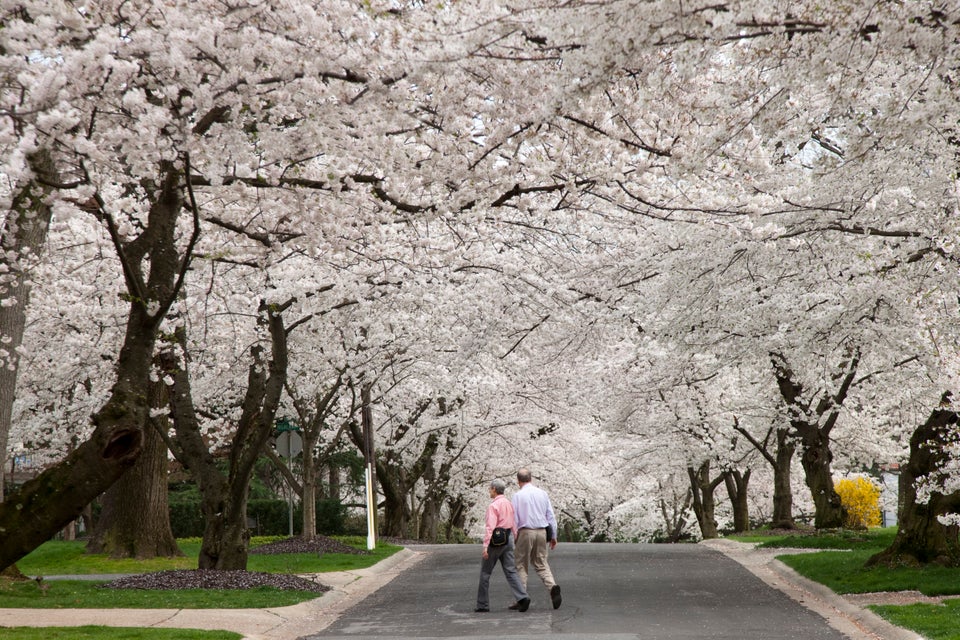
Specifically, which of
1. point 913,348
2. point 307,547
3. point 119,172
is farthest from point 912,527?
point 307,547

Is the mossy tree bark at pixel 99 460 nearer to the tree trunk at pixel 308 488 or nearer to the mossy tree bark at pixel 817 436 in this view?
the tree trunk at pixel 308 488

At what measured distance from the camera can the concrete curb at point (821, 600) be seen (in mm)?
10523

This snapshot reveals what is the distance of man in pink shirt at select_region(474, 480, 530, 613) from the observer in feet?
42.0

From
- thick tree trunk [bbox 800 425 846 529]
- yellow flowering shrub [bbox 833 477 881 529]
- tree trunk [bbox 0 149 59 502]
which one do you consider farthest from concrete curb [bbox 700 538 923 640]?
yellow flowering shrub [bbox 833 477 881 529]

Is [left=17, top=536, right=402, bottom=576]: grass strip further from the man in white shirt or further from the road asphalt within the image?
the man in white shirt

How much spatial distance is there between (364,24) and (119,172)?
138 inches

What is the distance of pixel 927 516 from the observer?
48.7 feet

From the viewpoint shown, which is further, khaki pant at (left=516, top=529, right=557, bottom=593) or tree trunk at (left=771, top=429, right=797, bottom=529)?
tree trunk at (left=771, top=429, right=797, bottom=529)

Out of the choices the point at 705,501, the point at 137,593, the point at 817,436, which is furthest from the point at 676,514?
the point at 137,593

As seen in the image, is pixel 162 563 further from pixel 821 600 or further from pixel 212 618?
pixel 821 600

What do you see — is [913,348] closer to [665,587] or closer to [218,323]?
[665,587]

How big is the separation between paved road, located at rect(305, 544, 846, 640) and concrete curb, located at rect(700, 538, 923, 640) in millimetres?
197

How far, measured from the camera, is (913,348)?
15.5 metres

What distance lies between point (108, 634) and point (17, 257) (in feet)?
→ 16.6
